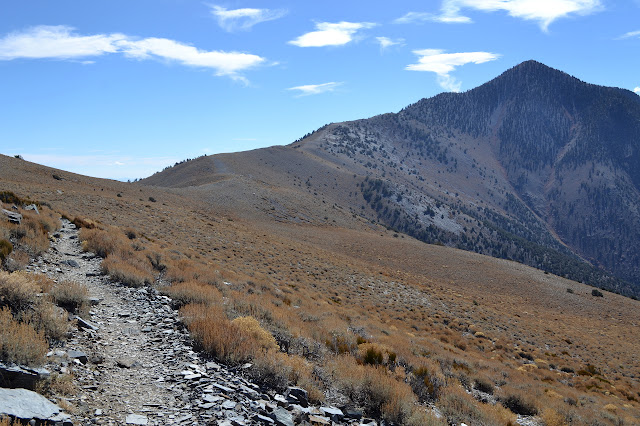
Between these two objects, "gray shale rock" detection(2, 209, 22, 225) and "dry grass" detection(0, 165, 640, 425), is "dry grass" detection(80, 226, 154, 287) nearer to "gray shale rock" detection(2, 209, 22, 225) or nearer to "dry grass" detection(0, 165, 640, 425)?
"dry grass" detection(0, 165, 640, 425)

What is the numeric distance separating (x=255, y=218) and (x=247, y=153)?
62.4 meters

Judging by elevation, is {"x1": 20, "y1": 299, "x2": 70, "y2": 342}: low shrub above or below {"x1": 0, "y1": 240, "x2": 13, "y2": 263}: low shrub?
below

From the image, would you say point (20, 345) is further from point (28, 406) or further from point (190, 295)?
point (190, 295)

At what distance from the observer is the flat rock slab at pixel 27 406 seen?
13.8 ft

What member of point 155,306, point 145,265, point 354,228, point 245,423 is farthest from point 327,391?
point 354,228

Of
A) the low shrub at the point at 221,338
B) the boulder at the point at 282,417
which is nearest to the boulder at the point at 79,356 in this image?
the low shrub at the point at 221,338

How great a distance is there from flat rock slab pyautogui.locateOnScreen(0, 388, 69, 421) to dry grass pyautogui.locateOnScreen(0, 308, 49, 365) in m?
0.67

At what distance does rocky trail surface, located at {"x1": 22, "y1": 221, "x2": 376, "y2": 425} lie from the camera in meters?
5.07

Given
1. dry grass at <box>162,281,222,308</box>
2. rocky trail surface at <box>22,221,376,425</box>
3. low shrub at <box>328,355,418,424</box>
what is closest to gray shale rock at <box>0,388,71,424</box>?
rocky trail surface at <box>22,221,376,425</box>

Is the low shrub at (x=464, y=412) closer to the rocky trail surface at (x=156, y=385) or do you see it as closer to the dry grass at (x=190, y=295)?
the rocky trail surface at (x=156, y=385)

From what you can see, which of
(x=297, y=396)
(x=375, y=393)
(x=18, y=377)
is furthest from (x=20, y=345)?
(x=375, y=393)

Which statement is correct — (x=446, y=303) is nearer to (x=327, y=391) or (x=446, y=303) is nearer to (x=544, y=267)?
(x=327, y=391)

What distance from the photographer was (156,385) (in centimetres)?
589

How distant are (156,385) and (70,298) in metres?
3.76
